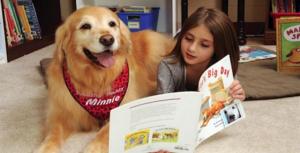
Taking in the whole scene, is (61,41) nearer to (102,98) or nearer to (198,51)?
(102,98)

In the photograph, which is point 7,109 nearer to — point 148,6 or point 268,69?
point 268,69

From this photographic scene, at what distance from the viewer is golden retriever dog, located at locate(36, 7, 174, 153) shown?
1388 mm

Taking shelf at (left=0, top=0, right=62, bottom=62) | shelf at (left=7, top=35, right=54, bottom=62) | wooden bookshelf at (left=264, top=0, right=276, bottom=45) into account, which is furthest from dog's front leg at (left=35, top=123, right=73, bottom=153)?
wooden bookshelf at (left=264, top=0, right=276, bottom=45)

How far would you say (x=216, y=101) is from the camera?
1388 millimetres

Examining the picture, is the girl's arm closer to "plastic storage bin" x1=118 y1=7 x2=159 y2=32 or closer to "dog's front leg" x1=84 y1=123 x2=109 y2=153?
"dog's front leg" x1=84 y1=123 x2=109 y2=153

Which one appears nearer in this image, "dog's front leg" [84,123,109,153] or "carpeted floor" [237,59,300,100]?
"dog's front leg" [84,123,109,153]

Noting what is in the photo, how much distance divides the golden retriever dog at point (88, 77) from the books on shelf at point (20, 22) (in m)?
1.34

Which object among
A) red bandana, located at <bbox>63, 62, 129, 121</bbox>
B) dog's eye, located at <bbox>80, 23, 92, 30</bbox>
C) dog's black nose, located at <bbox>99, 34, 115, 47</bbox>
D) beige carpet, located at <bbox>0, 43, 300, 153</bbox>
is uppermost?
dog's eye, located at <bbox>80, 23, 92, 30</bbox>

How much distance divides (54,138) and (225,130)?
63 cm

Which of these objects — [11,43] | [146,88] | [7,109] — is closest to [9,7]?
[11,43]

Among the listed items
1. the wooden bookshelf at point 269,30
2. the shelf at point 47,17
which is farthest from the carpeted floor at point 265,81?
the shelf at point 47,17

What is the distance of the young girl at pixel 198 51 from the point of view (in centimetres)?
146

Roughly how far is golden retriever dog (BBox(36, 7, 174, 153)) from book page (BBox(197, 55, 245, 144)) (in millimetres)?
321

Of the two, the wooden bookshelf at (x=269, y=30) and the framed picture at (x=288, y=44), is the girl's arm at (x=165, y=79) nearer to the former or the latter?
the framed picture at (x=288, y=44)
